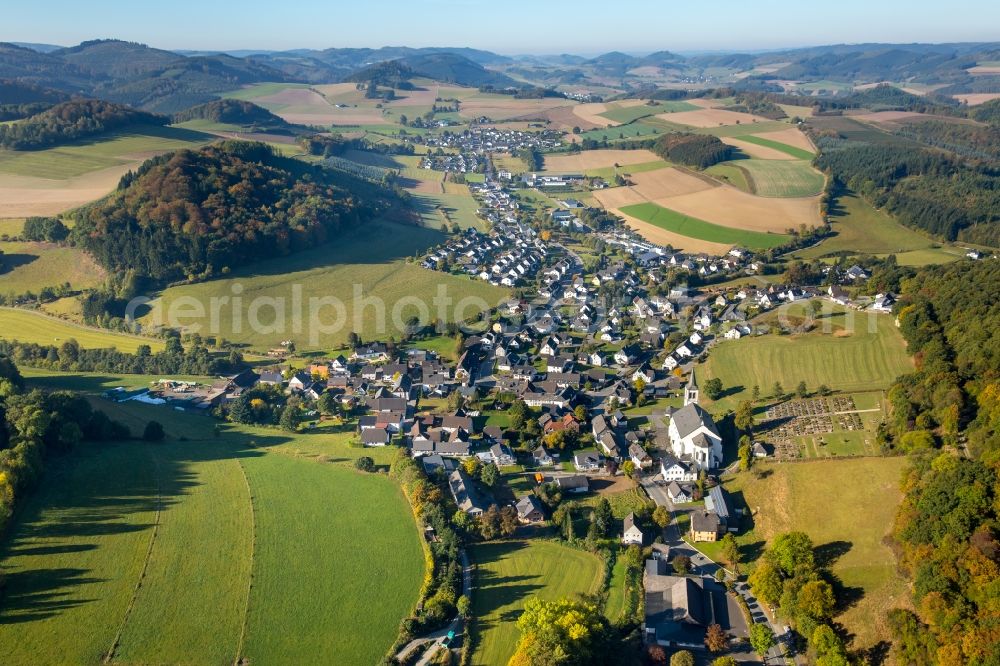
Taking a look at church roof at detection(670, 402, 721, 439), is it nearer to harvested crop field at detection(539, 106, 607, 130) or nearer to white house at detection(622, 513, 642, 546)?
white house at detection(622, 513, 642, 546)

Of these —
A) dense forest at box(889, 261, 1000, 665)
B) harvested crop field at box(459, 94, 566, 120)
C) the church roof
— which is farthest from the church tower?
harvested crop field at box(459, 94, 566, 120)

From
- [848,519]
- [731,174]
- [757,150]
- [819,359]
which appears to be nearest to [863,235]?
[731,174]

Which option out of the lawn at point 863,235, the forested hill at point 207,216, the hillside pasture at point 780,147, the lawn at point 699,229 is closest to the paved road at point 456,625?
the forested hill at point 207,216

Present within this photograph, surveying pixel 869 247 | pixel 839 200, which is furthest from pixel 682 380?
pixel 839 200

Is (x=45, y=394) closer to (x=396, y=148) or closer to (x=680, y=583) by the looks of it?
(x=680, y=583)

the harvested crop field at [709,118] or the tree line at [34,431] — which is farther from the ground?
the harvested crop field at [709,118]

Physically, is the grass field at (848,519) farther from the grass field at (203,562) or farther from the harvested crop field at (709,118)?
the harvested crop field at (709,118)
